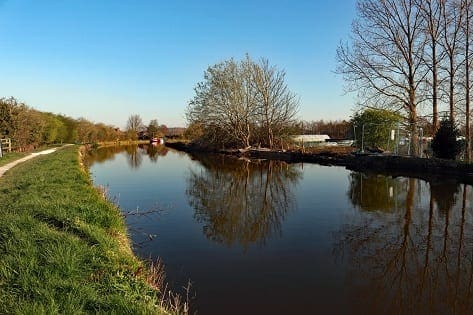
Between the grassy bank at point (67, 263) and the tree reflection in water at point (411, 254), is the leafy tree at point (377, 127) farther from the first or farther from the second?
the grassy bank at point (67, 263)

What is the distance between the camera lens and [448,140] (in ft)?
Result: 58.6

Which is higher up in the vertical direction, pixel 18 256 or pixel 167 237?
pixel 18 256

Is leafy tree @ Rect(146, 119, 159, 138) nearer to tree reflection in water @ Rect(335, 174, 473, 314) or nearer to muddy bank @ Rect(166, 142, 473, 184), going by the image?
muddy bank @ Rect(166, 142, 473, 184)

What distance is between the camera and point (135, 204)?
12258 millimetres

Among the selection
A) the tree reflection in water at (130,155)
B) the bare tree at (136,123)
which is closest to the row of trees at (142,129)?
the bare tree at (136,123)

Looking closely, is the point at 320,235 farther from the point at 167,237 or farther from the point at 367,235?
the point at 167,237

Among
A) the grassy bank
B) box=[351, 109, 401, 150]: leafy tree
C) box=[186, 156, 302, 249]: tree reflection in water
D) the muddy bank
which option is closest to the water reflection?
the muddy bank

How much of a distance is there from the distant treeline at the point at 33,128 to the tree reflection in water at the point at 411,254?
2286cm

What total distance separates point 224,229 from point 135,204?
4.01 metres

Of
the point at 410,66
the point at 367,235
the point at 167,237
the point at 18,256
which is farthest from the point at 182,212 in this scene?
the point at 410,66

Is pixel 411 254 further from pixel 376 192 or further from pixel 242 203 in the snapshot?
pixel 376 192

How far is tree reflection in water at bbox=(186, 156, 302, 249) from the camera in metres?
8.94

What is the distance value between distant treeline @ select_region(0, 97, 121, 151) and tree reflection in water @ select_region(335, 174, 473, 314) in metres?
22.9

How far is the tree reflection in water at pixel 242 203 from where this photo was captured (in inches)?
352
